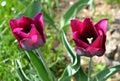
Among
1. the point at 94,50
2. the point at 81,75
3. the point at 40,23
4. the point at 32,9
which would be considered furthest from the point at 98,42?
the point at 32,9

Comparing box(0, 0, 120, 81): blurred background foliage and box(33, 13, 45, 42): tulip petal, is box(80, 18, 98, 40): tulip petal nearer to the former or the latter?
box(33, 13, 45, 42): tulip petal

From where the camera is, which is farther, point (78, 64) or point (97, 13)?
point (97, 13)

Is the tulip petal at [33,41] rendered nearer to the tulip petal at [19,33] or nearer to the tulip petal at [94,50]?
the tulip petal at [19,33]

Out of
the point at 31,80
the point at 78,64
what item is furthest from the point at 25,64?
the point at 78,64

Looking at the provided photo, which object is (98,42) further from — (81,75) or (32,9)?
(32,9)

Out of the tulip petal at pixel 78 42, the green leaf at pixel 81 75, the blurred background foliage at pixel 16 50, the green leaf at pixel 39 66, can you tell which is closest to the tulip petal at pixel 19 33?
the tulip petal at pixel 78 42

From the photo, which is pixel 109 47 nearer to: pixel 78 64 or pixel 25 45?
pixel 78 64
